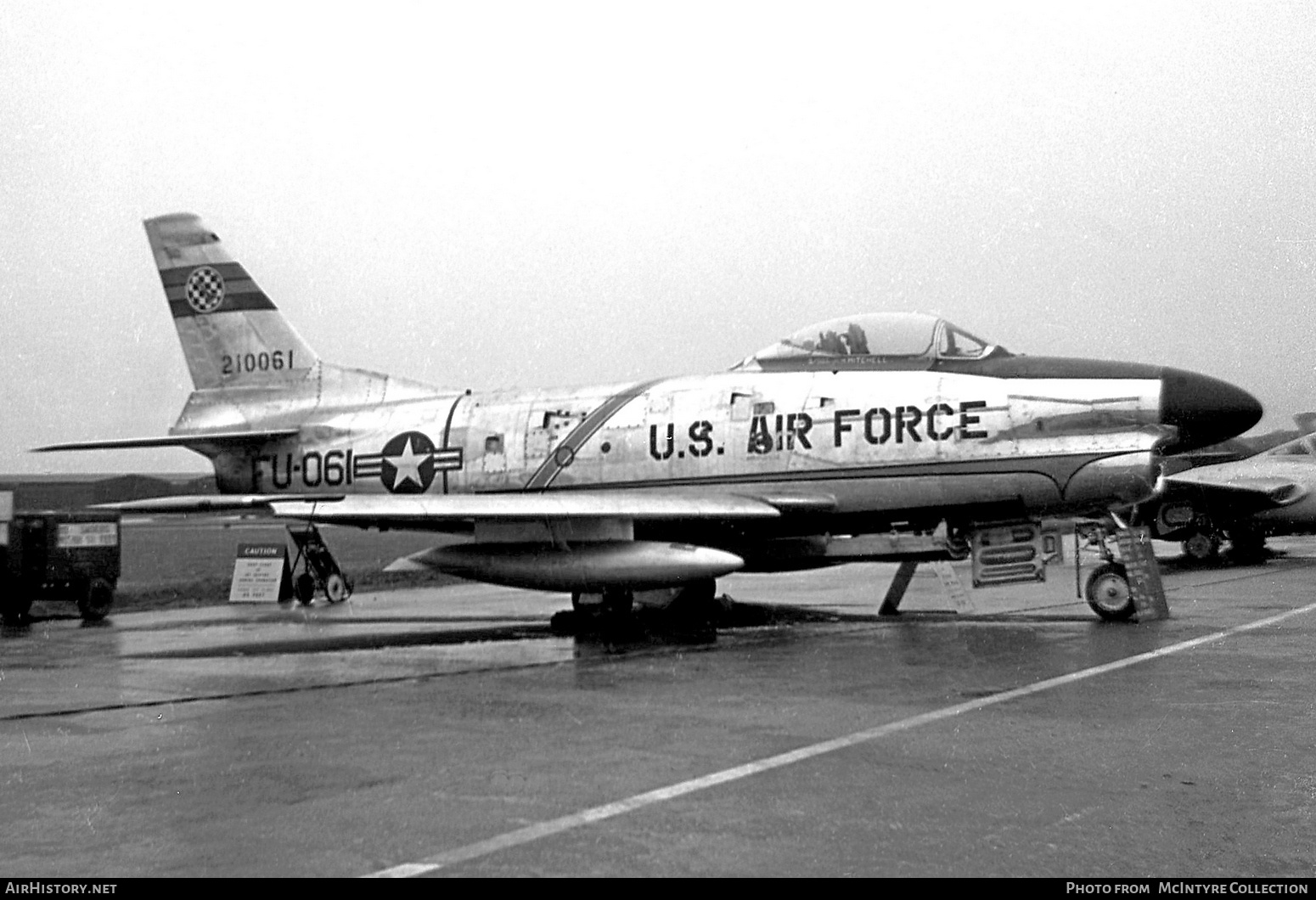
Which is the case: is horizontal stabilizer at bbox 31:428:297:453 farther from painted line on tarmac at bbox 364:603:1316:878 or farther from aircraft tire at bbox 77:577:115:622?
painted line on tarmac at bbox 364:603:1316:878

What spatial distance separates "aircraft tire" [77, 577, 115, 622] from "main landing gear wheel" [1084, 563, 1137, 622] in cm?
Answer: 1200

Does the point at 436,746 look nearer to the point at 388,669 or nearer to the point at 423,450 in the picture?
the point at 388,669

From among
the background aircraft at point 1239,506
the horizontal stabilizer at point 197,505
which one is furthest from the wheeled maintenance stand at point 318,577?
the background aircraft at point 1239,506

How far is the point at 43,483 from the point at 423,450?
16.1 m

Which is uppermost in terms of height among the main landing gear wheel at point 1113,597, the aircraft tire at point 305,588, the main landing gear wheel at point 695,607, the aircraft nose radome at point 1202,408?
the aircraft nose radome at point 1202,408

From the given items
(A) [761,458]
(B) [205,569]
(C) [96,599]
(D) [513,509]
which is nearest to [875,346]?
(A) [761,458]

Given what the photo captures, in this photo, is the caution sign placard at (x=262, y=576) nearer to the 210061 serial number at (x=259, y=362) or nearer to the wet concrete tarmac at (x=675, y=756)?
the 210061 serial number at (x=259, y=362)

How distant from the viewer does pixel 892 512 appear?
12945mm

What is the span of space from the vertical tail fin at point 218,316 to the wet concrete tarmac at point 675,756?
609 centimetres

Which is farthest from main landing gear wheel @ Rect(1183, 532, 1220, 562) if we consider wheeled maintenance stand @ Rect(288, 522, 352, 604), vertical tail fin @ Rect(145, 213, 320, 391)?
vertical tail fin @ Rect(145, 213, 320, 391)

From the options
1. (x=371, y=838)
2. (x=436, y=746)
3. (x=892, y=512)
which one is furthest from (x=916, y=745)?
(x=892, y=512)

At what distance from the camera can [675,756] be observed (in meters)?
6.23

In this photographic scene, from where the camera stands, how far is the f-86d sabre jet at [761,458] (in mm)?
12203

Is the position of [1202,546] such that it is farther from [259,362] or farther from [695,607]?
[259,362]
